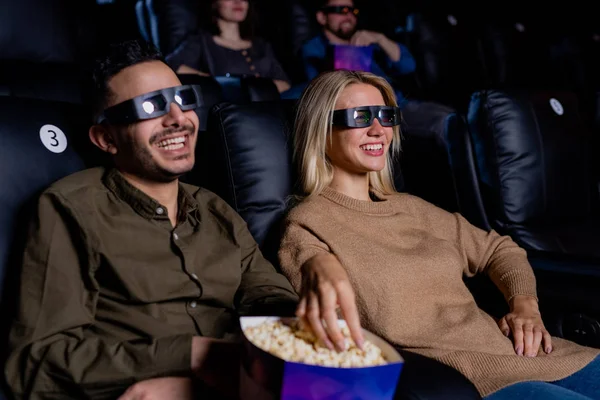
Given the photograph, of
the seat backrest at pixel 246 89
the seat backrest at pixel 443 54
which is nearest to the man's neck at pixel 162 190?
the seat backrest at pixel 246 89

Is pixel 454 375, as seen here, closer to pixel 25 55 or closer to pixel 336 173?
pixel 336 173

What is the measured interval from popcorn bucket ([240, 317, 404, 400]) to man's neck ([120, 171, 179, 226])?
0.55 m

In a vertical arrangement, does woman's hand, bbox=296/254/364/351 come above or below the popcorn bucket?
above

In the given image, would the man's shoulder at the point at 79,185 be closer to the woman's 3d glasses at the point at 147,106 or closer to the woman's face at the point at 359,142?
the woman's 3d glasses at the point at 147,106

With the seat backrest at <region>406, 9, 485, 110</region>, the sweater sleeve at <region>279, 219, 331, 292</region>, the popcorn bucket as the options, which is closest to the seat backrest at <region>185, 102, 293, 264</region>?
the sweater sleeve at <region>279, 219, 331, 292</region>

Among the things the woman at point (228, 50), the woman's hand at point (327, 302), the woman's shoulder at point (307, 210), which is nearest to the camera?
the woman's hand at point (327, 302)

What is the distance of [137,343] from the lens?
1134 millimetres

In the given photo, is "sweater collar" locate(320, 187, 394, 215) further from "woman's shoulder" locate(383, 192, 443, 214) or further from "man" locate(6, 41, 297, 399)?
"man" locate(6, 41, 297, 399)

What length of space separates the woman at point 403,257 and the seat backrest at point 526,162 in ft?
1.22

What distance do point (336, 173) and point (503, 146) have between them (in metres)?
0.69

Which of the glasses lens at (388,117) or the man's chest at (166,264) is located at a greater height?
the glasses lens at (388,117)

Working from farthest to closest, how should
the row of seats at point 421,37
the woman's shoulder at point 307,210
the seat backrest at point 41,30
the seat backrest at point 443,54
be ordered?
the seat backrest at point 443,54
the row of seats at point 421,37
the seat backrest at point 41,30
the woman's shoulder at point 307,210

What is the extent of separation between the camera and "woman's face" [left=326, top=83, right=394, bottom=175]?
1650mm

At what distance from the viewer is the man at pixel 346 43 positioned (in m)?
3.05
